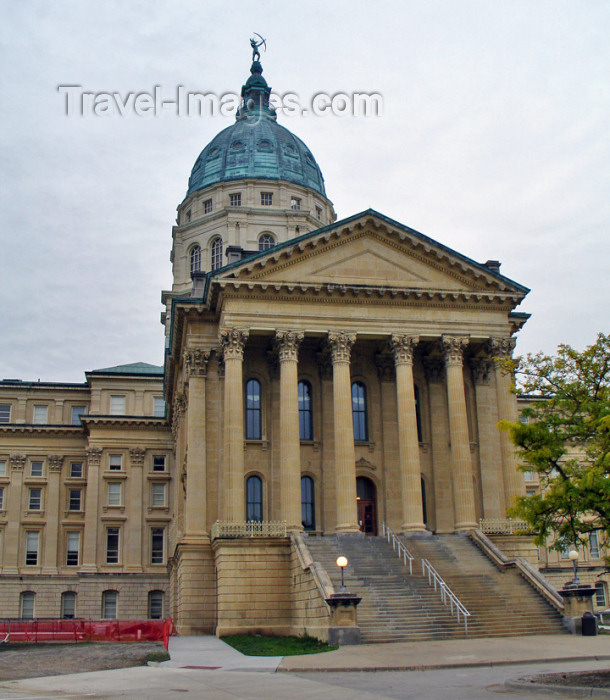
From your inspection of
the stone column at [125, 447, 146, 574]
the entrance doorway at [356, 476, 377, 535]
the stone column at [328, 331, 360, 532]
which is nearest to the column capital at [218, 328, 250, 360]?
the stone column at [328, 331, 360, 532]

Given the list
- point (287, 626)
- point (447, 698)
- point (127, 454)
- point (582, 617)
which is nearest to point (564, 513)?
point (447, 698)

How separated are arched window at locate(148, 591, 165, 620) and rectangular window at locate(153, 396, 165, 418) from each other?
51.1 feet

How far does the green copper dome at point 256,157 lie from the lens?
253ft

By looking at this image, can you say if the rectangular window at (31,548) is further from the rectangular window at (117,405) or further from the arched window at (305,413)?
the arched window at (305,413)

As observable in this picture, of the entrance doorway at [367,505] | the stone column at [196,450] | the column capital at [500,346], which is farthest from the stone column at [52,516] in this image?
the column capital at [500,346]

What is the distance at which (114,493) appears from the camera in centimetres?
7044

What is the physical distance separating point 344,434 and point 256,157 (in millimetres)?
43123

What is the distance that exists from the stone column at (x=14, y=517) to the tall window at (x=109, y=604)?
7.50 m

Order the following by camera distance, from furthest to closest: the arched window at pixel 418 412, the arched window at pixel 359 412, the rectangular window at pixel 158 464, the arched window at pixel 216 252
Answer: the arched window at pixel 216 252 → the rectangular window at pixel 158 464 → the arched window at pixel 418 412 → the arched window at pixel 359 412

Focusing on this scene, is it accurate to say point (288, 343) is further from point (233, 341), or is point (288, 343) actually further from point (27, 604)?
point (27, 604)

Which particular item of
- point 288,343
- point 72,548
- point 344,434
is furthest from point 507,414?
point 72,548

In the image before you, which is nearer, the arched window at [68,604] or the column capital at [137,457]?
the arched window at [68,604]

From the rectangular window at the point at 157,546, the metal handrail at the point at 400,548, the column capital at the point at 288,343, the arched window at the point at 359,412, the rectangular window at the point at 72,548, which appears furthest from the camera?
the rectangular window at the point at 72,548

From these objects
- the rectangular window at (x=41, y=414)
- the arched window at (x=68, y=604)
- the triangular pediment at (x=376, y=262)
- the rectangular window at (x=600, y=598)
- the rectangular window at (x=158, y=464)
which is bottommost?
the rectangular window at (x=600, y=598)
